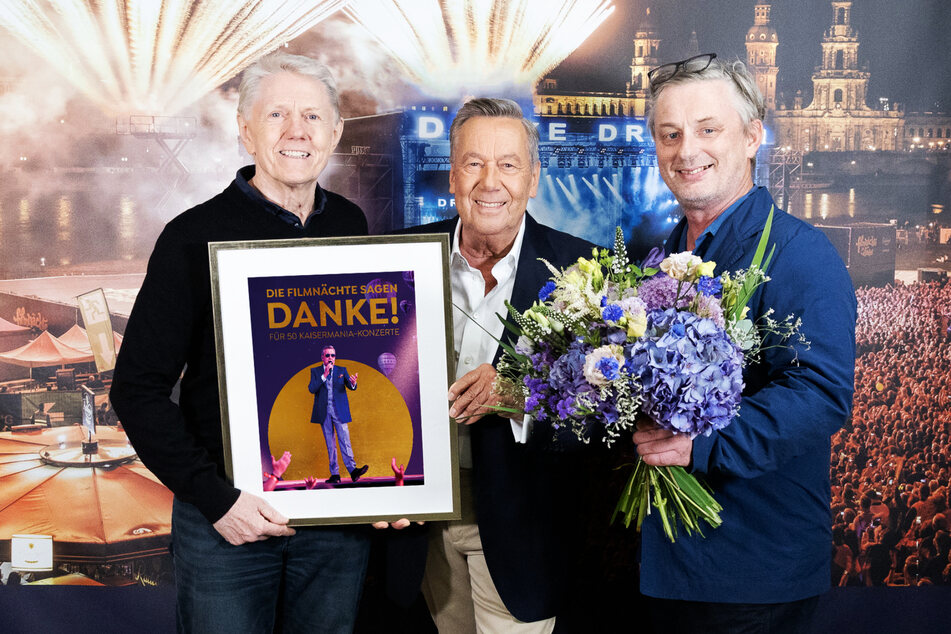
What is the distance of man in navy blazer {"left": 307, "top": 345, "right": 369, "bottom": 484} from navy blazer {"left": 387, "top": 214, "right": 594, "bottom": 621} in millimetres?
406

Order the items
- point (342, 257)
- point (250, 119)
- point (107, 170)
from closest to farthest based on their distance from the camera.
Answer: point (342, 257)
point (250, 119)
point (107, 170)

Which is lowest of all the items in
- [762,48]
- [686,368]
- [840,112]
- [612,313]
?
[686,368]

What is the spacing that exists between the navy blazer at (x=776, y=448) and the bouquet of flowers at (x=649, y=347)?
73mm

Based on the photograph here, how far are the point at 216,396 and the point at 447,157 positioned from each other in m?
1.54

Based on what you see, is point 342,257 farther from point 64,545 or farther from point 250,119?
point 64,545

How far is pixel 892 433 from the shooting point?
11.1ft

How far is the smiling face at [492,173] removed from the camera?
233 cm

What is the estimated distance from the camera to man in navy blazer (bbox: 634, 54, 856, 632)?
1.73 meters

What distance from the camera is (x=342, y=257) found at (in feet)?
6.66

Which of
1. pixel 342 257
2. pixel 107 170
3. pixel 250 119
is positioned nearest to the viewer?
pixel 342 257

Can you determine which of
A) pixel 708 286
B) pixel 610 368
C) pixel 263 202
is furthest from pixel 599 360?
pixel 263 202

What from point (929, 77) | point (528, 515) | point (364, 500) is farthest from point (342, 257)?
point (929, 77)

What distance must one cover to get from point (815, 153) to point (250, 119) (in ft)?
7.96

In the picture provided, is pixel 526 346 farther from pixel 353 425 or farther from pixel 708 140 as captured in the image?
pixel 708 140
